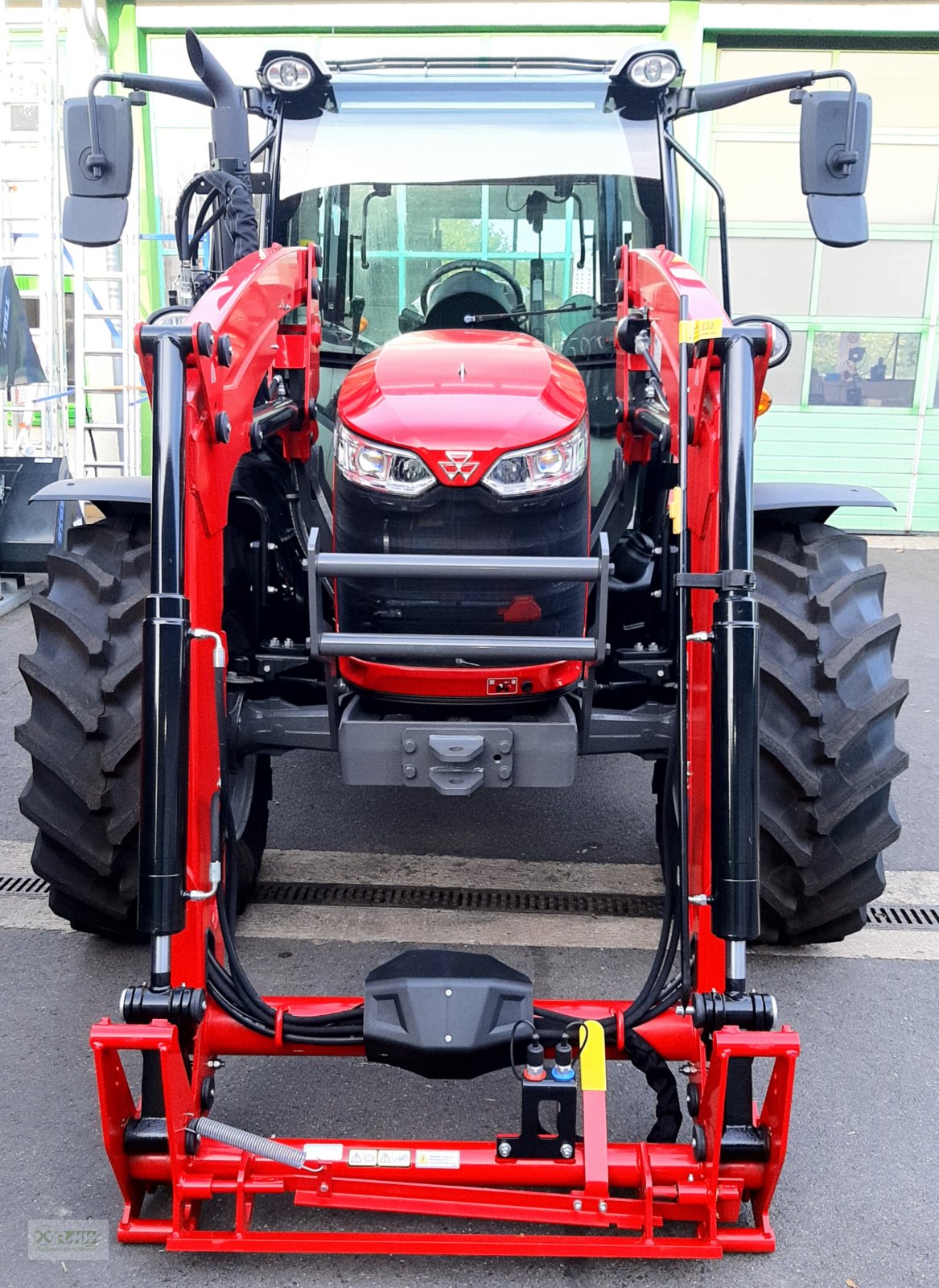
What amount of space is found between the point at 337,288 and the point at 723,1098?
2601 millimetres

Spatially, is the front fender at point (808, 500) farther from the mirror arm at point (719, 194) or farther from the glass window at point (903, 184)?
the glass window at point (903, 184)

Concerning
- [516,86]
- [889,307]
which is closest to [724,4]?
[889,307]

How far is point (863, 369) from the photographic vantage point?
9547 millimetres

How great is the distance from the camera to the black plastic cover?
218cm

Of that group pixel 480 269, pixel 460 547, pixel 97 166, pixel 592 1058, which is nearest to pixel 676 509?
pixel 460 547

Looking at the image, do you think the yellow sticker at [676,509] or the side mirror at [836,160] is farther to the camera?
the side mirror at [836,160]

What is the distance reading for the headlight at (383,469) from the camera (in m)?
2.53

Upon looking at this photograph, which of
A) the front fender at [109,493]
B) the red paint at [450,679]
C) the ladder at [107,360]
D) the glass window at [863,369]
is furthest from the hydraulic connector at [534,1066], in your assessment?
the glass window at [863,369]

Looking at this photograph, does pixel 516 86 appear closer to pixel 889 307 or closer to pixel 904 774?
pixel 904 774

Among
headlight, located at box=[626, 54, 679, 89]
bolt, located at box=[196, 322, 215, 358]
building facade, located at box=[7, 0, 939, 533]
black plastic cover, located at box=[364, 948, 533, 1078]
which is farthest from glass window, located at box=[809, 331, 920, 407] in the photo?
black plastic cover, located at box=[364, 948, 533, 1078]

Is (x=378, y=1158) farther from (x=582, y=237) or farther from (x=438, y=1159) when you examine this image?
(x=582, y=237)

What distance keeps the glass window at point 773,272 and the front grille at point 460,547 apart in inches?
291

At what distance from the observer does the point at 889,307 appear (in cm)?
944

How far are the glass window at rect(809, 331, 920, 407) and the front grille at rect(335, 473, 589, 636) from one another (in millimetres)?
7549
